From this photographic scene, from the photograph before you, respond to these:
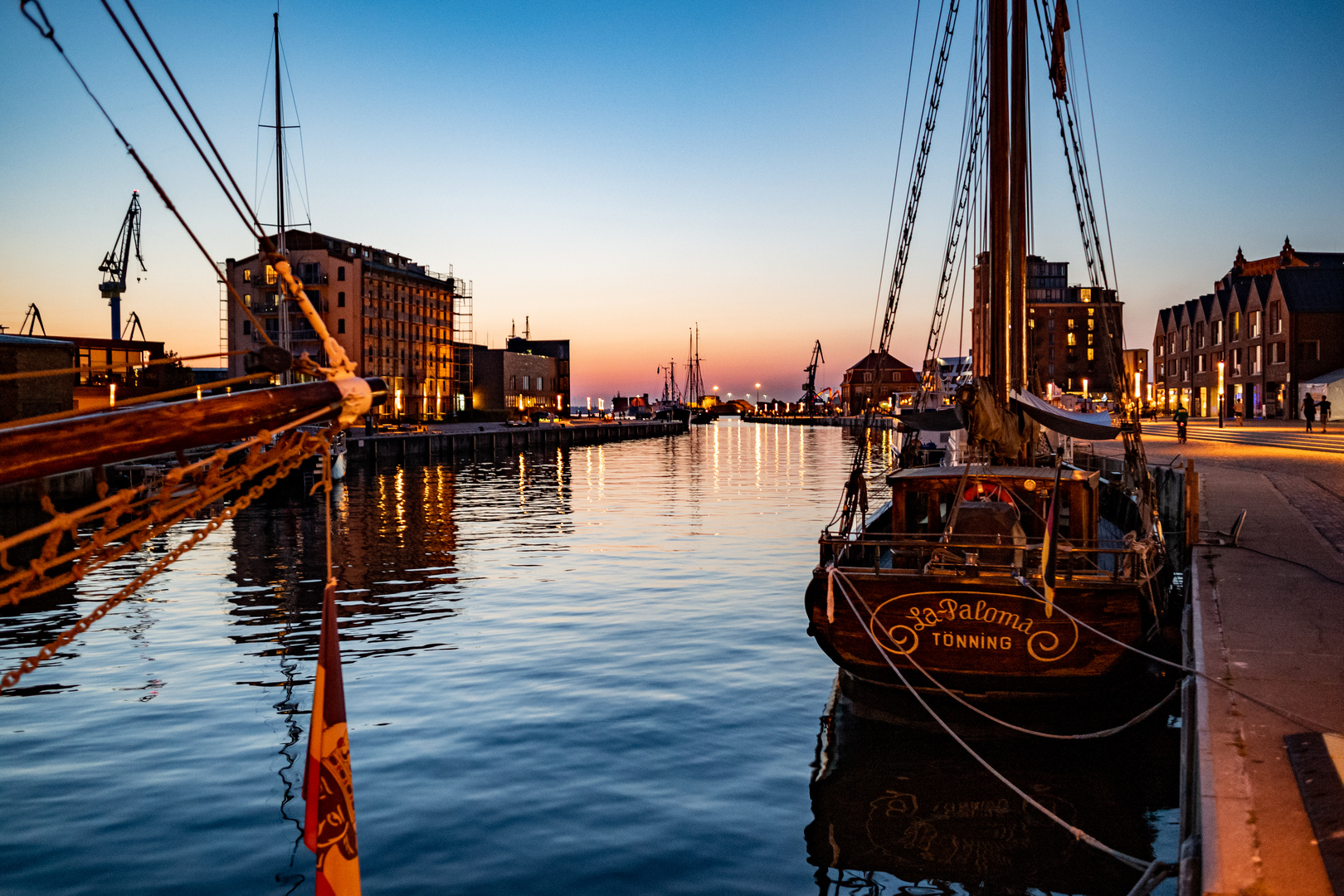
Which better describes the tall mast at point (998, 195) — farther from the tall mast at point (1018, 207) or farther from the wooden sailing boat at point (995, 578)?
the wooden sailing boat at point (995, 578)

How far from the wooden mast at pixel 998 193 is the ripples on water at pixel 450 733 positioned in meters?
6.35

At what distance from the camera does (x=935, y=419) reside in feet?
58.0

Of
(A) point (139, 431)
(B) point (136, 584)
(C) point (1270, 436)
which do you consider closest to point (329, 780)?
(B) point (136, 584)

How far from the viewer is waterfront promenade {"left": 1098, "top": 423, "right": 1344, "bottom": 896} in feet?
19.1

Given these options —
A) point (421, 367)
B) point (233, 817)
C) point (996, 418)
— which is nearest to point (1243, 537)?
point (996, 418)

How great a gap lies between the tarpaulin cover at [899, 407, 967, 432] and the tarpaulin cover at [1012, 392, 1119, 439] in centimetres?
192

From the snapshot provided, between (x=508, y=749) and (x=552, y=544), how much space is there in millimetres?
19740

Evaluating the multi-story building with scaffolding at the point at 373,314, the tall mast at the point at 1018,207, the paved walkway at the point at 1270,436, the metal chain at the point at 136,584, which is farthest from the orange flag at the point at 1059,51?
the multi-story building with scaffolding at the point at 373,314

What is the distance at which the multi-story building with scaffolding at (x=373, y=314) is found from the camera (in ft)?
321

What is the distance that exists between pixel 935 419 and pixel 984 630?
22.3ft

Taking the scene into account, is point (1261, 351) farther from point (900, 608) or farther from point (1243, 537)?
point (900, 608)

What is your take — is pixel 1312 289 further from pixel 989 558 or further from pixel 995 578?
pixel 995 578

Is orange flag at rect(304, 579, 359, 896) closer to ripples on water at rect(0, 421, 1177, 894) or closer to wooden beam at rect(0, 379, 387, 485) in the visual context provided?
wooden beam at rect(0, 379, 387, 485)

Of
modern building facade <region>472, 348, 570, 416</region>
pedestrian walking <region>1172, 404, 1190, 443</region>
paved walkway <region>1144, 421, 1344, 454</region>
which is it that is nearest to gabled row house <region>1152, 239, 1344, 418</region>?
paved walkway <region>1144, 421, 1344, 454</region>
